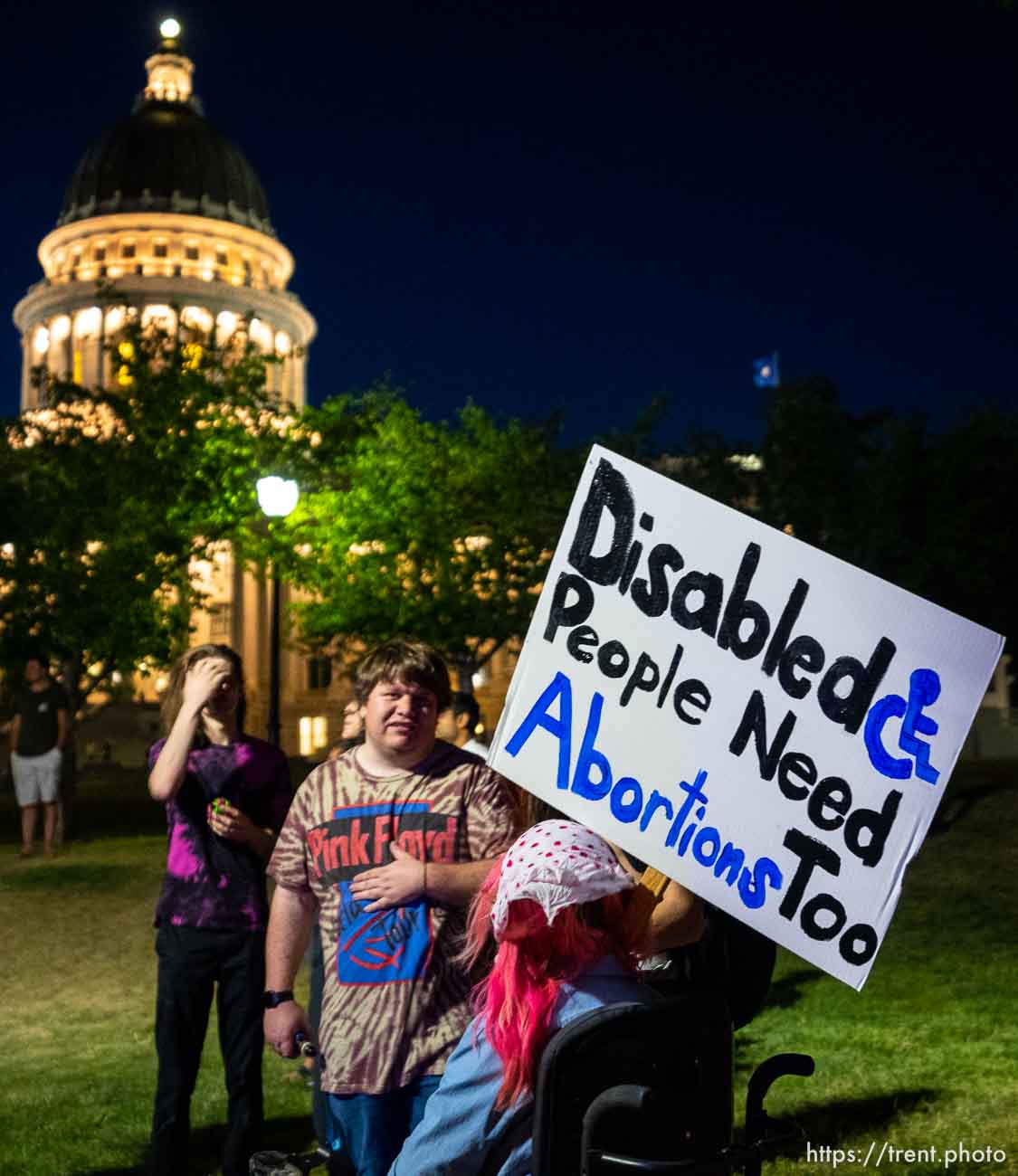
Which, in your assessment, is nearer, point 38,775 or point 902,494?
point 38,775

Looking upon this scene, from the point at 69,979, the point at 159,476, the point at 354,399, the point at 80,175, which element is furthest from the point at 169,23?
the point at 69,979

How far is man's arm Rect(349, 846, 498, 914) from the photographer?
396 centimetres

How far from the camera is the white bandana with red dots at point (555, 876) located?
9.37ft

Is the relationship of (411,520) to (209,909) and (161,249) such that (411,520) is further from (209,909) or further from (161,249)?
(161,249)

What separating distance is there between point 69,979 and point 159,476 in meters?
16.8

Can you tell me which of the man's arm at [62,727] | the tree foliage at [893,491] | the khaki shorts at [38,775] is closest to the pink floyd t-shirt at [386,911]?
the man's arm at [62,727]

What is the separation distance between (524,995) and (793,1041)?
20.1ft

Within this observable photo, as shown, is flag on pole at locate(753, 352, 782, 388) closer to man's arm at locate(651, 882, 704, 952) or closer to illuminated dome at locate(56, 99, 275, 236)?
illuminated dome at locate(56, 99, 275, 236)

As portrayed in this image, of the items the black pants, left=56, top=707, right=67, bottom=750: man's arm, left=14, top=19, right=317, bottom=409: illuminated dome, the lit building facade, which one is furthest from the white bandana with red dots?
left=14, top=19, right=317, bottom=409: illuminated dome

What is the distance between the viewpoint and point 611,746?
3.63 m

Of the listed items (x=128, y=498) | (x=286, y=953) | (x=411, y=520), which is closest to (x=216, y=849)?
(x=286, y=953)

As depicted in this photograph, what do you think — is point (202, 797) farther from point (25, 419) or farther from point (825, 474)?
point (25, 419)

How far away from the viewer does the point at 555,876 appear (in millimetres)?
2859

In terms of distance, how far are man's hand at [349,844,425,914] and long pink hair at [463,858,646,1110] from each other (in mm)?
1063
